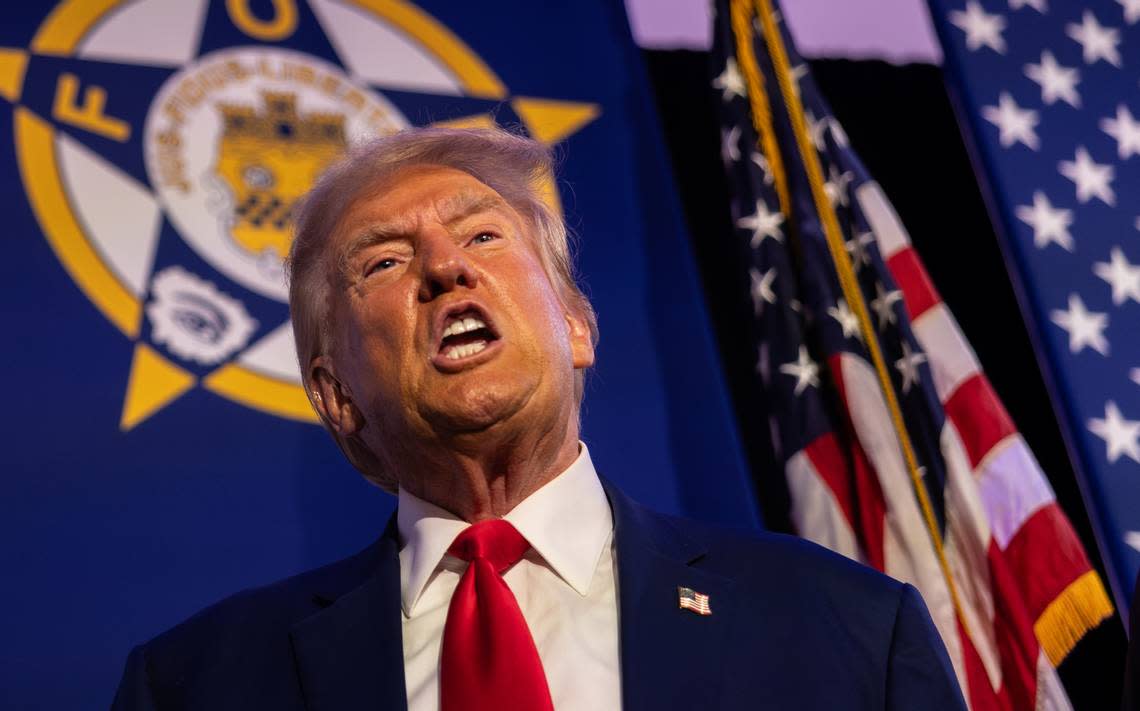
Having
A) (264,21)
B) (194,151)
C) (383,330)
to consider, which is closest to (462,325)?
(383,330)

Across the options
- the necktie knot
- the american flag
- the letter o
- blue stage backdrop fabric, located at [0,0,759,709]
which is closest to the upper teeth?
the necktie knot

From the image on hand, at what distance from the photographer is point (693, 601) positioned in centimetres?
158

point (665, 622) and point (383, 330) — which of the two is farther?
point (383, 330)

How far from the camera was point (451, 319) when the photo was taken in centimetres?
169

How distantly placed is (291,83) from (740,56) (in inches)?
39.3

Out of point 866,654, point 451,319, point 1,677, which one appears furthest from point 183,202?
point 866,654

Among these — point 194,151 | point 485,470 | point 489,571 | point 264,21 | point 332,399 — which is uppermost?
point 264,21

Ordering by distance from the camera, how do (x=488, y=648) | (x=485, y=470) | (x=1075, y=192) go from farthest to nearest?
(x=1075, y=192), (x=485, y=470), (x=488, y=648)

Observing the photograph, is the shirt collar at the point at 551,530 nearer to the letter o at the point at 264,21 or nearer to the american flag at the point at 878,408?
the american flag at the point at 878,408

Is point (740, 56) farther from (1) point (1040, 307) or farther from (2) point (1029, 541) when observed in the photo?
(2) point (1029, 541)

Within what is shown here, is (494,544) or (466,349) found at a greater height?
(466,349)

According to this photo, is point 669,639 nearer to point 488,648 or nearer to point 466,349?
point 488,648

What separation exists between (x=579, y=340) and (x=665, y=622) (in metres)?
0.52

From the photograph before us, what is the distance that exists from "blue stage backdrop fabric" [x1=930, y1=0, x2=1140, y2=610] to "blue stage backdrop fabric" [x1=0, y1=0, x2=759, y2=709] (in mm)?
704
